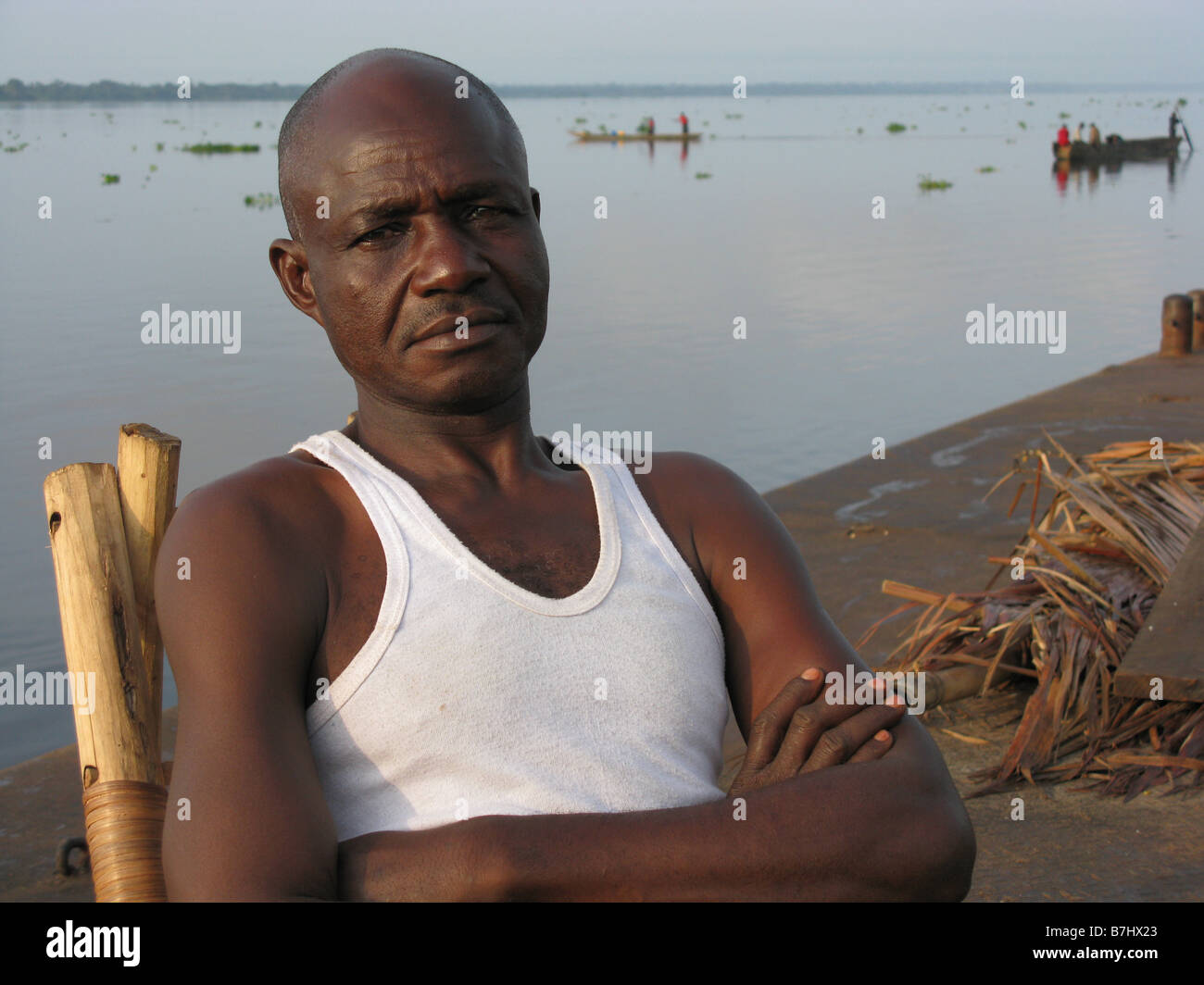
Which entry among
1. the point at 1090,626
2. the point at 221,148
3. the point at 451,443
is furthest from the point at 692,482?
the point at 221,148

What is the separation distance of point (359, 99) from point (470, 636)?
808mm

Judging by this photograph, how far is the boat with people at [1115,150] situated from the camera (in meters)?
35.8

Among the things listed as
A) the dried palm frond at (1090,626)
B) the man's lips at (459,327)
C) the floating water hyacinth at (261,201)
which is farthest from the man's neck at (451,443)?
the floating water hyacinth at (261,201)

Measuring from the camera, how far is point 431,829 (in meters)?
1.63

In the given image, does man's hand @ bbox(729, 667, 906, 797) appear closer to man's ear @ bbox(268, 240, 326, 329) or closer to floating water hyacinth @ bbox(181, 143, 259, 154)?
man's ear @ bbox(268, 240, 326, 329)

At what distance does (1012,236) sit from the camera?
826 inches

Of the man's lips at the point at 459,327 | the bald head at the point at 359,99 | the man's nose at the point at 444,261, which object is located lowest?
the man's lips at the point at 459,327

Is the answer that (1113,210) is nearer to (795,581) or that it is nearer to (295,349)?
(295,349)

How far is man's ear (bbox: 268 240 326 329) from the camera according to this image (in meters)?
2.02

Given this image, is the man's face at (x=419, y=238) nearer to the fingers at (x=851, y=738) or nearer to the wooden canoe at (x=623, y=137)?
the fingers at (x=851, y=738)

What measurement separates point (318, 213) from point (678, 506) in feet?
2.29

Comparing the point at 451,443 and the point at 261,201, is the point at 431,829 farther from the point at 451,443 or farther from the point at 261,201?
the point at 261,201

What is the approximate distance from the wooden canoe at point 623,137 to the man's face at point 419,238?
173 ft

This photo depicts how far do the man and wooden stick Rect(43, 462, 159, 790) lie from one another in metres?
0.31
